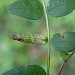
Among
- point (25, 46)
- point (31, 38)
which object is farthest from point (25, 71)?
point (25, 46)

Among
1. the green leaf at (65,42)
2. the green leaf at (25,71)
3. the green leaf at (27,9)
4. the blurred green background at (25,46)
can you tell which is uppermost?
the green leaf at (27,9)

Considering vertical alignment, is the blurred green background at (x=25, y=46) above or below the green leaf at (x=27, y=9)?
below

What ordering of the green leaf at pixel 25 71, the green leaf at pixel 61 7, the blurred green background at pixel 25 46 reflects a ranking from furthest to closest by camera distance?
the blurred green background at pixel 25 46 < the green leaf at pixel 61 7 < the green leaf at pixel 25 71

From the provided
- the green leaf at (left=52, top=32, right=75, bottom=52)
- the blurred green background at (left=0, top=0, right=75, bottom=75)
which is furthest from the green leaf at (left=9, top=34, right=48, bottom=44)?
the blurred green background at (left=0, top=0, right=75, bottom=75)

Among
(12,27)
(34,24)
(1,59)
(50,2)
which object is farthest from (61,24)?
(50,2)

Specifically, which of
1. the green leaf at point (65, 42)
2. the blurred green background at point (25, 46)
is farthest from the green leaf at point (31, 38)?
the blurred green background at point (25, 46)

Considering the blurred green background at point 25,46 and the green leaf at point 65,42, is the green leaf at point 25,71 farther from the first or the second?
the blurred green background at point 25,46

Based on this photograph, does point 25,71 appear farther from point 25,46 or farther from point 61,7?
point 25,46
